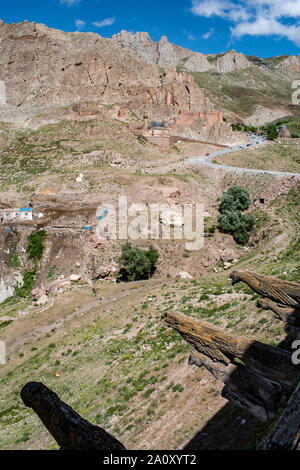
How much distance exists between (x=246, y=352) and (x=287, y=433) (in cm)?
324

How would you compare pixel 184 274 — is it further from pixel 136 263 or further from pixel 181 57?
pixel 181 57

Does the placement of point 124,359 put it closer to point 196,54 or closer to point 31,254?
point 31,254

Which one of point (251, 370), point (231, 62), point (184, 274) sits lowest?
point (184, 274)

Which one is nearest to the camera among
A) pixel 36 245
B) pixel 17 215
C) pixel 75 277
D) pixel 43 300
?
pixel 43 300

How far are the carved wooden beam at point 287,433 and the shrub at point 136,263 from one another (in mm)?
20361

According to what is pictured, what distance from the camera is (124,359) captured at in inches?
458

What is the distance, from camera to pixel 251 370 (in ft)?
19.9

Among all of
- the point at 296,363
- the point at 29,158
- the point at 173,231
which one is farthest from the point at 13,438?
the point at 29,158

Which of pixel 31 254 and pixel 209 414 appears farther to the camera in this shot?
pixel 31 254

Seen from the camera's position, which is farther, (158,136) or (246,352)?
(158,136)

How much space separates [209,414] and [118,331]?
7.61 meters

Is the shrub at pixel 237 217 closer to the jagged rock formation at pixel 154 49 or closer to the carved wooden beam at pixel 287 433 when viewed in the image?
the carved wooden beam at pixel 287 433

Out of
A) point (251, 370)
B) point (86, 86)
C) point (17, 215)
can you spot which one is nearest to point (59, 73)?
point (86, 86)

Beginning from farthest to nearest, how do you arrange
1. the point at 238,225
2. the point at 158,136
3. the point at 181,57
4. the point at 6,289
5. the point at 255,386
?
1. the point at 181,57
2. the point at 158,136
3. the point at 238,225
4. the point at 6,289
5. the point at 255,386
